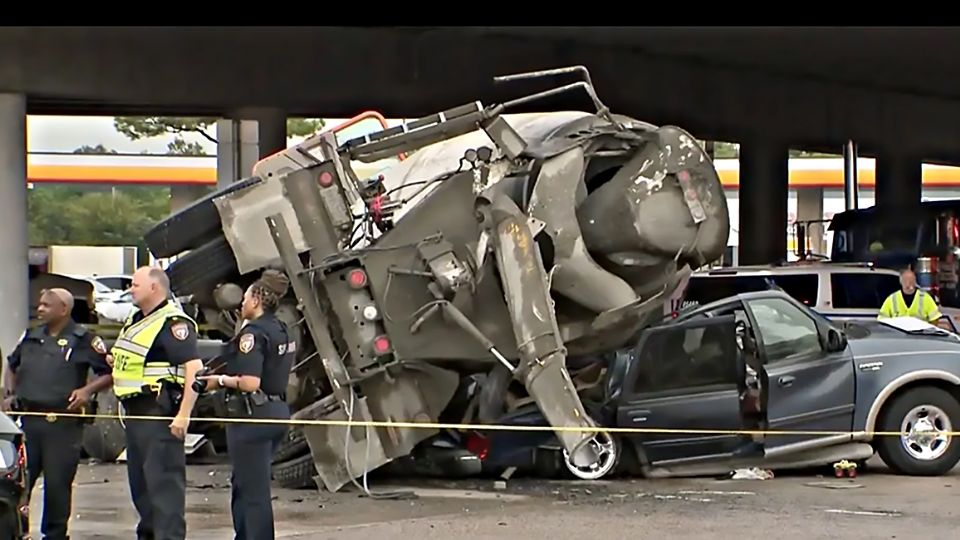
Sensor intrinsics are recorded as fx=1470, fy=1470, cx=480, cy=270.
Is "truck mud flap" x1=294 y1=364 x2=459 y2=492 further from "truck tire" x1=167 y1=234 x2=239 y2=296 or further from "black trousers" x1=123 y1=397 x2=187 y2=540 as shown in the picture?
"black trousers" x1=123 y1=397 x2=187 y2=540

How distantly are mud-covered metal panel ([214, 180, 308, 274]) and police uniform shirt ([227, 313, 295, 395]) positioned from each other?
2026mm

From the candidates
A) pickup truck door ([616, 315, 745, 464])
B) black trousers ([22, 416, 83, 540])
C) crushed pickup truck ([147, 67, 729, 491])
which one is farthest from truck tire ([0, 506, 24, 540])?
pickup truck door ([616, 315, 745, 464])

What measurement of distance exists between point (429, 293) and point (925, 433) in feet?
13.8

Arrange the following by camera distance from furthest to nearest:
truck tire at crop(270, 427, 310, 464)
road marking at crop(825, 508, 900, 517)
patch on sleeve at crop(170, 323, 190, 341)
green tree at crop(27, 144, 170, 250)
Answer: green tree at crop(27, 144, 170, 250)
truck tire at crop(270, 427, 310, 464)
road marking at crop(825, 508, 900, 517)
patch on sleeve at crop(170, 323, 190, 341)

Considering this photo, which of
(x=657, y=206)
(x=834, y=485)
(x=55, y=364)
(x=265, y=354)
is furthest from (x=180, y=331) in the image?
(x=834, y=485)

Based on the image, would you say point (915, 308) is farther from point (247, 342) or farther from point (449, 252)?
point (247, 342)

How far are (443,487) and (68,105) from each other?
61.8ft

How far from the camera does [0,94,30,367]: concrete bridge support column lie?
22.0m

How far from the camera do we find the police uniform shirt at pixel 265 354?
7.97 meters

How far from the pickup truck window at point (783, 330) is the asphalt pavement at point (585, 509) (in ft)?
3.29

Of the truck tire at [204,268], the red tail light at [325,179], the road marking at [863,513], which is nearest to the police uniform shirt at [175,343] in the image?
the truck tire at [204,268]

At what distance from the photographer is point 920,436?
11508 millimetres
